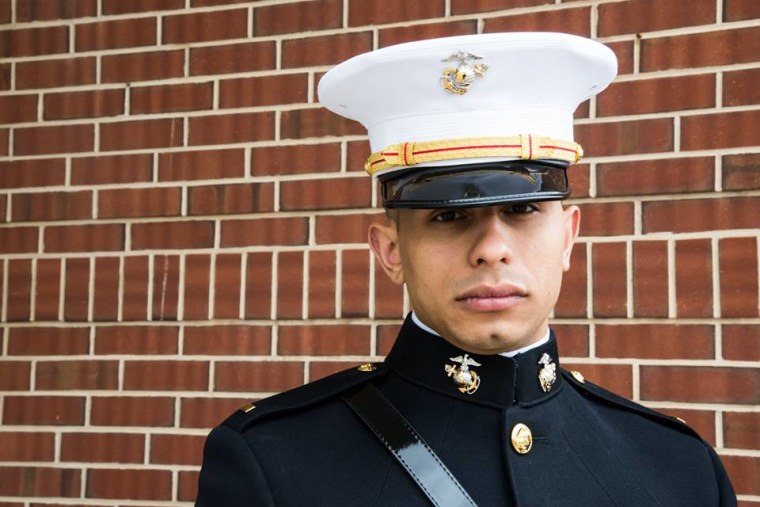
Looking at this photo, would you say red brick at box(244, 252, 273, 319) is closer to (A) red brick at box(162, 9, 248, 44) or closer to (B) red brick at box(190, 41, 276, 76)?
(B) red brick at box(190, 41, 276, 76)

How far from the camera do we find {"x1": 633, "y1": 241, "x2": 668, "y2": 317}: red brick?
2.44m

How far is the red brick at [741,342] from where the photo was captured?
2.36 meters

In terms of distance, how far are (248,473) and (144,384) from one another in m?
1.29

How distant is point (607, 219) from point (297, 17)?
107cm

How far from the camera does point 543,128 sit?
5.64 ft

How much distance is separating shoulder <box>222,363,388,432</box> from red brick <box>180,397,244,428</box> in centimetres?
91

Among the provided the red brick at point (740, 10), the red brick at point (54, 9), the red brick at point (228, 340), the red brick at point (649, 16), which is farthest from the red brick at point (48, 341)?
the red brick at point (740, 10)

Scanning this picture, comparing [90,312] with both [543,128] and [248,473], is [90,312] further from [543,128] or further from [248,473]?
[543,128]

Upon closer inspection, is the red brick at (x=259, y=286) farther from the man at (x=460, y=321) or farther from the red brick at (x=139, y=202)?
the man at (x=460, y=321)

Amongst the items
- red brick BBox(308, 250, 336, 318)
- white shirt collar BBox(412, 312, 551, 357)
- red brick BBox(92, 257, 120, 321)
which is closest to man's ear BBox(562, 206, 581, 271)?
white shirt collar BBox(412, 312, 551, 357)

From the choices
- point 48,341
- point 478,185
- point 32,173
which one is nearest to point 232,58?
point 32,173

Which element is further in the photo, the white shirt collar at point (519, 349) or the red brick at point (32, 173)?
the red brick at point (32, 173)

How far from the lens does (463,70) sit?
1.66 meters

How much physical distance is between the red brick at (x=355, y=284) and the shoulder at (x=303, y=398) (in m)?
0.73
